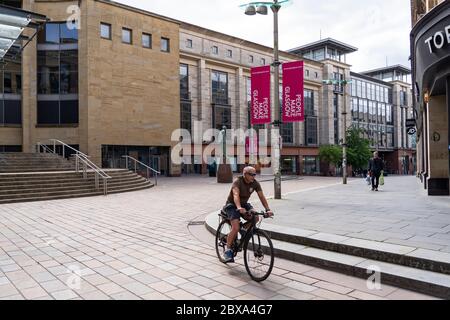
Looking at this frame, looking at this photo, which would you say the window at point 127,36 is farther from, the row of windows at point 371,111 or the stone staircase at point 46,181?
the row of windows at point 371,111

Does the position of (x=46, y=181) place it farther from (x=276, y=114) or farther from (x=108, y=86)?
(x=108, y=86)

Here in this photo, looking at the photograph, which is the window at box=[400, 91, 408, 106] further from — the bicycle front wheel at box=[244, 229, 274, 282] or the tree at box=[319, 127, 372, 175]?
the bicycle front wheel at box=[244, 229, 274, 282]

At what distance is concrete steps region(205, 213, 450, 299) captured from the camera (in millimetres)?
4789

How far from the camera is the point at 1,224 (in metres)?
9.77

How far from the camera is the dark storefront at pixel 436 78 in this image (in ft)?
35.0

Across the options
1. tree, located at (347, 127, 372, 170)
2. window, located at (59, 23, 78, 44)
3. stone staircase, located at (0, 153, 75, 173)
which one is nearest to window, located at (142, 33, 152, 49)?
window, located at (59, 23, 78, 44)

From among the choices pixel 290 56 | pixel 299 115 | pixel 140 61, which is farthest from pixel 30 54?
pixel 290 56

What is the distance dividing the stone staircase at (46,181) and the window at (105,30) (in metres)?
12.9

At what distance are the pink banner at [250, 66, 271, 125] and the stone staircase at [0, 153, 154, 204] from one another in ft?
27.9

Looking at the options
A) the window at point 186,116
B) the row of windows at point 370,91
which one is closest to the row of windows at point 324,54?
the row of windows at point 370,91

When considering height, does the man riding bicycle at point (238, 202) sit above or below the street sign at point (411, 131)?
below

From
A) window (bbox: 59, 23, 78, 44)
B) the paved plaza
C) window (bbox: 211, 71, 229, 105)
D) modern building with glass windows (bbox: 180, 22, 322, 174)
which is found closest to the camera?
the paved plaza

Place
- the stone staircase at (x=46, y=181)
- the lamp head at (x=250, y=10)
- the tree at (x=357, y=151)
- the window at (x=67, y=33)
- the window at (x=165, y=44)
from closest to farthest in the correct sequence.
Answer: the lamp head at (x=250, y=10) < the stone staircase at (x=46, y=181) < the window at (x=67, y=33) < the window at (x=165, y=44) < the tree at (x=357, y=151)

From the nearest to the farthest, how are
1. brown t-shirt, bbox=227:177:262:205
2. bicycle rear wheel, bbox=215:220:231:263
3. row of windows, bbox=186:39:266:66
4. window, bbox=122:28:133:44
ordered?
brown t-shirt, bbox=227:177:262:205, bicycle rear wheel, bbox=215:220:231:263, window, bbox=122:28:133:44, row of windows, bbox=186:39:266:66
